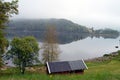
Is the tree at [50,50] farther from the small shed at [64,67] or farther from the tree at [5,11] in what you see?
the tree at [5,11]

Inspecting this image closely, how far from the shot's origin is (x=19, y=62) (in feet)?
169

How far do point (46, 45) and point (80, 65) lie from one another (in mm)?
22190

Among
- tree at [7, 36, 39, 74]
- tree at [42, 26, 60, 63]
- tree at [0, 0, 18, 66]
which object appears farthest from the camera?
tree at [42, 26, 60, 63]

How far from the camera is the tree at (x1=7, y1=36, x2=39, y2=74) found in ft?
169

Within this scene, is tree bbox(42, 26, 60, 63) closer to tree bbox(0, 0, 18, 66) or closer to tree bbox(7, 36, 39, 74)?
tree bbox(7, 36, 39, 74)

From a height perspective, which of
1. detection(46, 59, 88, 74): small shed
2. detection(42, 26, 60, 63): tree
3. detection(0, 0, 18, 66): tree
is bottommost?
detection(42, 26, 60, 63): tree

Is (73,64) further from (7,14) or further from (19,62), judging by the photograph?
(7,14)

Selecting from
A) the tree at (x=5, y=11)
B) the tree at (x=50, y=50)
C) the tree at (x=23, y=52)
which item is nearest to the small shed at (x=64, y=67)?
the tree at (x=23, y=52)

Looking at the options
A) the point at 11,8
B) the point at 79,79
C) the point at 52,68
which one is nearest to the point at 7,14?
the point at 11,8

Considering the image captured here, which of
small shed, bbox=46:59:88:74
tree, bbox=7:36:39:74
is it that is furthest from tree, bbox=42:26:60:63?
small shed, bbox=46:59:88:74

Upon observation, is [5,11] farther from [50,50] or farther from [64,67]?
[50,50]

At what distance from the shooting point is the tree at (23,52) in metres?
51.4

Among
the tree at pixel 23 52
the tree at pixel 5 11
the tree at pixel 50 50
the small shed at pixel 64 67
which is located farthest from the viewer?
the tree at pixel 50 50

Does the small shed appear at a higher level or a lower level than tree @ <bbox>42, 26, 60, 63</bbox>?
higher
